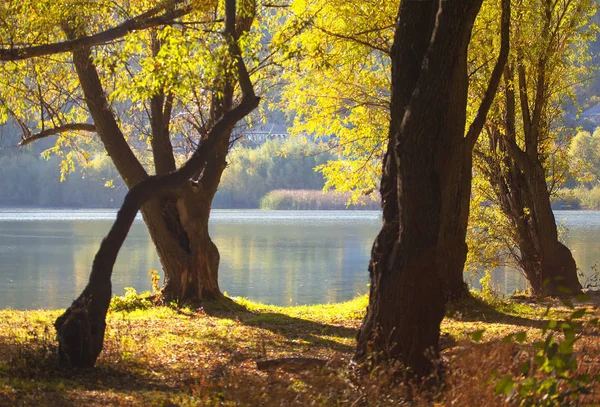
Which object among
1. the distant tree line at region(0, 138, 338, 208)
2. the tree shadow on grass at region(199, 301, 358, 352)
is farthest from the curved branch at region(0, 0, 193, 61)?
the distant tree line at region(0, 138, 338, 208)

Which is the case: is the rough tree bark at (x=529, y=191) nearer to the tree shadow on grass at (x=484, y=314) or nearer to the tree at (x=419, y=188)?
the tree shadow on grass at (x=484, y=314)

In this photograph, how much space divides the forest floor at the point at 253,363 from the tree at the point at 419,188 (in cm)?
28

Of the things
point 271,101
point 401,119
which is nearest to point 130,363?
point 401,119

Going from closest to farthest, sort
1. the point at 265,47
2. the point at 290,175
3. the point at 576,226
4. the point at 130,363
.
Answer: the point at 130,363 → the point at 265,47 → the point at 576,226 → the point at 290,175

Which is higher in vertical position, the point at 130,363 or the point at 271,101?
the point at 271,101

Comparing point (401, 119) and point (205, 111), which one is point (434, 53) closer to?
point (401, 119)

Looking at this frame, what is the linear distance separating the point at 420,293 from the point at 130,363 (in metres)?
2.38

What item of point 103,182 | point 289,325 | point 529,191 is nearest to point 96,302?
point 289,325

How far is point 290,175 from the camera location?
286 feet

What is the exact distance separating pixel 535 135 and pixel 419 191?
787 centimetres

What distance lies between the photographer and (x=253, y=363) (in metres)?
6.54

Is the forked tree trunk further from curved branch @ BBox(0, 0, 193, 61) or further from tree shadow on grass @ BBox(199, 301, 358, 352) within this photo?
curved branch @ BBox(0, 0, 193, 61)

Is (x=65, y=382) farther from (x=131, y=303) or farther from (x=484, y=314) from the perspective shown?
(x=484, y=314)

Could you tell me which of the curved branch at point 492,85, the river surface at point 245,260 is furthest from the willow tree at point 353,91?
the river surface at point 245,260
